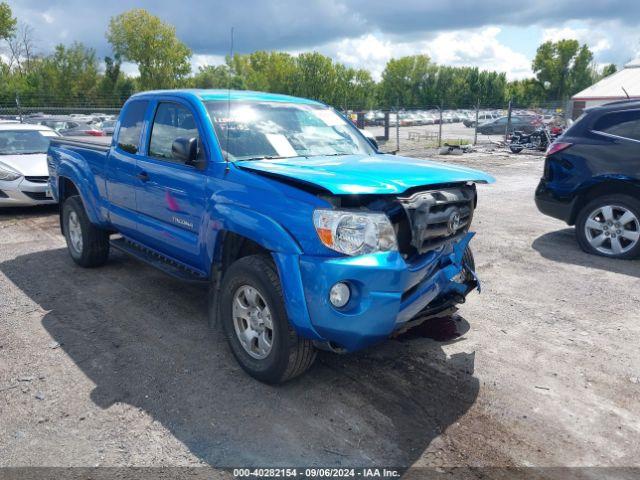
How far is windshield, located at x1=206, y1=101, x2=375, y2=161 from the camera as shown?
408 centimetres

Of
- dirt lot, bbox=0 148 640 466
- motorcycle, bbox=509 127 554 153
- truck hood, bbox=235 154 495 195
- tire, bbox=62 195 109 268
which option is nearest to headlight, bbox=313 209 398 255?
truck hood, bbox=235 154 495 195

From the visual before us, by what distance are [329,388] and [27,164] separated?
8073 mm

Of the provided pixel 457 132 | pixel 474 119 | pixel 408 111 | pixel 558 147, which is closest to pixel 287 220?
pixel 558 147

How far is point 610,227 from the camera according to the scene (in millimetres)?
6461

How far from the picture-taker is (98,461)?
2861 mm

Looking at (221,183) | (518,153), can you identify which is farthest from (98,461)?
(518,153)

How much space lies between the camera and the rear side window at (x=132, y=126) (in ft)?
16.4

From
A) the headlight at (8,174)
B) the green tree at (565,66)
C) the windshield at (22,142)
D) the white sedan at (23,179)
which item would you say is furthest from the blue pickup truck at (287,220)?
the green tree at (565,66)

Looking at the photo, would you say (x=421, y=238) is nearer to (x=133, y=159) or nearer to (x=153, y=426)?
(x=153, y=426)

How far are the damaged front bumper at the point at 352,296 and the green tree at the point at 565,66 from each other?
8865cm

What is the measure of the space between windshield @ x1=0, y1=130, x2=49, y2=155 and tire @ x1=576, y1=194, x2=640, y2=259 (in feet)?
30.9

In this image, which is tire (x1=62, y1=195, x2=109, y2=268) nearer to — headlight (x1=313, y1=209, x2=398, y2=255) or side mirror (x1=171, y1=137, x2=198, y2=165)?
side mirror (x1=171, y1=137, x2=198, y2=165)

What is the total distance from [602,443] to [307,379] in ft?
5.89

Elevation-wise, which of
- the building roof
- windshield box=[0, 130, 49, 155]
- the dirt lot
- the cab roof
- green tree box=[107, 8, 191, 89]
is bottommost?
the dirt lot
